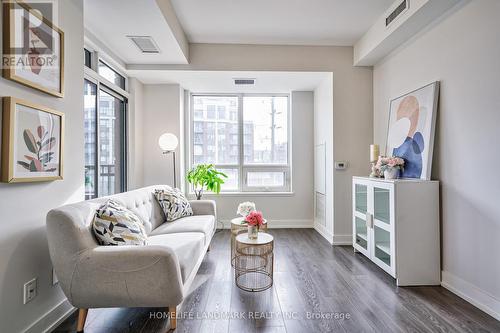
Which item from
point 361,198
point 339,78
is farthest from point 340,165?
point 339,78

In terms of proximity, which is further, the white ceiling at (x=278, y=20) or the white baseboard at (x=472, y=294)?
the white ceiling at (x=278, y=20)

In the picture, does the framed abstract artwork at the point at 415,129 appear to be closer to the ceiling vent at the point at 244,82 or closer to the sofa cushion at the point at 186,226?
the ceiling vent at the point at 244,82

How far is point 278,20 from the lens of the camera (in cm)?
292

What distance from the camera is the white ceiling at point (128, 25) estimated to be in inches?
86.8

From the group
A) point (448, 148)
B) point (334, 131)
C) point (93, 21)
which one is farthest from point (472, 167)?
point (93, 21)

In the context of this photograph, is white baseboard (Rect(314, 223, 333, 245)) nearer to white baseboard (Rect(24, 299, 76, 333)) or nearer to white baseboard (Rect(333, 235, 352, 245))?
white baseboard (Rect(333, 235, 352, 245))

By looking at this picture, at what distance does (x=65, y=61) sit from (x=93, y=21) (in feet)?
2.76

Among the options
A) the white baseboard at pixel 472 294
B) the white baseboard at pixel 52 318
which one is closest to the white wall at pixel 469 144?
the white baseboard at pixel 472 294

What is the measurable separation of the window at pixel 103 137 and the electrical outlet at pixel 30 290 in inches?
51.8

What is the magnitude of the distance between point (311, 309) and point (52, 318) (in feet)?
6.04

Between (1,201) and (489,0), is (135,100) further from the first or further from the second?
(489,0)

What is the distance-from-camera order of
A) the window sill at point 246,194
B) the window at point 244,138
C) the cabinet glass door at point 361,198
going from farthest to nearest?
1. the window at point 244,138
2. the window sill at point 246,194
3. the cabinet glass door at point 361,198

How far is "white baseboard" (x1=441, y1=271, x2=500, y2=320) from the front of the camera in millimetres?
1838

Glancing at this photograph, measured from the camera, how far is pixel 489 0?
190cm
